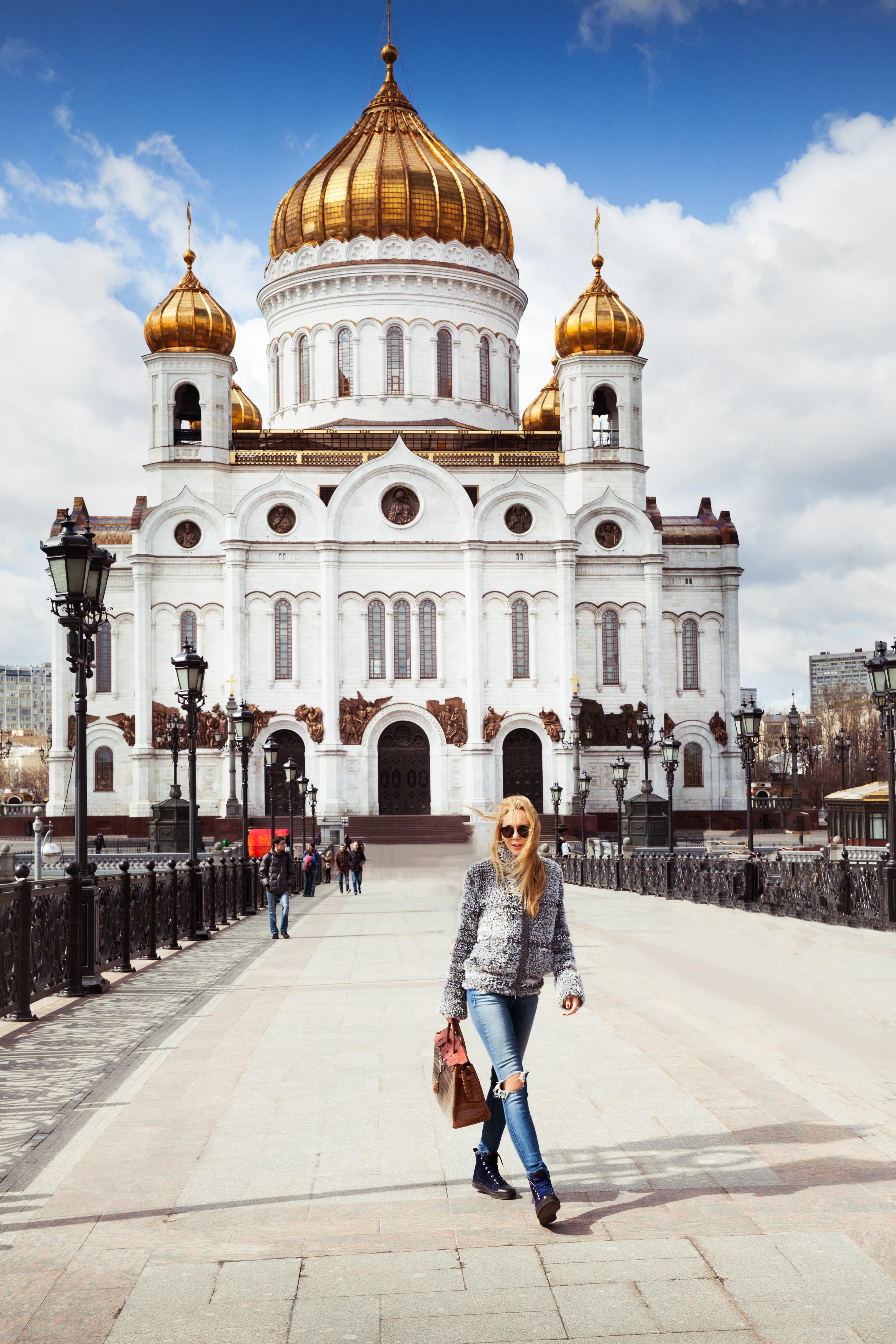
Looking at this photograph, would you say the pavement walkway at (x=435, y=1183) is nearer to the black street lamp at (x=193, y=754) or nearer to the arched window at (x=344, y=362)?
the black street lamp at (x=193, y=754)

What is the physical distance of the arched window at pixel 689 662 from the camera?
2092 inches

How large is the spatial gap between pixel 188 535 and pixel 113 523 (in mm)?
4492

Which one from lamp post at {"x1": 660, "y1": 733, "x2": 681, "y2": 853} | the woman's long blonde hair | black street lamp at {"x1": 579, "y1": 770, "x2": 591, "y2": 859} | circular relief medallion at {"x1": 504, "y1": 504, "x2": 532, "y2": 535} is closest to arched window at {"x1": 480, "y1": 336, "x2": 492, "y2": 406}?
circular relief medallion at {"x1": 504, "y1": 504, "x2": 532, "y2": 535}

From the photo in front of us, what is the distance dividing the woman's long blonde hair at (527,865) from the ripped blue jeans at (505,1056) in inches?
15.0

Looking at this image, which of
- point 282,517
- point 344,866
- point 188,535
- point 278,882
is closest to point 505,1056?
point 278,882

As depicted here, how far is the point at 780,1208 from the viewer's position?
5082 millimetres

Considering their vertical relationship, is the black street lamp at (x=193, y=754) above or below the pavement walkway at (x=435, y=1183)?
above

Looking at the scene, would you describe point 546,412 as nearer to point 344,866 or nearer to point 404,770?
point 404,770

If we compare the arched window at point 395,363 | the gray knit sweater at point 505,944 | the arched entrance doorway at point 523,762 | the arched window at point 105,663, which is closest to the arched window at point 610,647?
the arched entrance doorway at point 523,762

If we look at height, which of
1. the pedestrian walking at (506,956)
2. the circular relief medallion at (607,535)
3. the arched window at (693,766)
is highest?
the circular relief medallion at (607,535)

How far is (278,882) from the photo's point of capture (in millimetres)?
17594

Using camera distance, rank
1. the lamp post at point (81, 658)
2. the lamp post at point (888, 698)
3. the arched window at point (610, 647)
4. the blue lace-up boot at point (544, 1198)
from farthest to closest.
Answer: the arched window at point (610, 647) < the lamp post at point (888, 698) < the lamp post at point (81, 658) < the blue lace-up boot at point (544, 1198)

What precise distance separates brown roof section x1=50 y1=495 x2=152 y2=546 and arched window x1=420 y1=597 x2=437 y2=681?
11137 mm

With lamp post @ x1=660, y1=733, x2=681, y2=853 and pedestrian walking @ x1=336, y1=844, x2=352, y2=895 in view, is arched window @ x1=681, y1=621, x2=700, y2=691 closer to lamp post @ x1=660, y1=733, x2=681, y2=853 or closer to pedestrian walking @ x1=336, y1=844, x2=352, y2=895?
lamp post @ x1=660, y1=733, x2=681, y2=853
